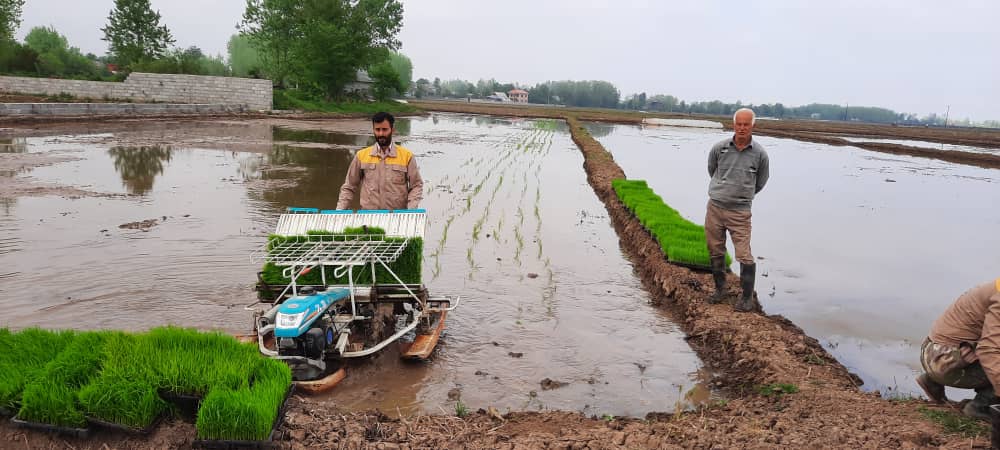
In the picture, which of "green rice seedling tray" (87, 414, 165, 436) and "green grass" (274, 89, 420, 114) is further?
"green grass" (274, 89, 420, 114)

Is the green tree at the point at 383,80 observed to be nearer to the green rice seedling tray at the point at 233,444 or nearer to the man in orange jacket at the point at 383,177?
the man in orange jacket at the point at 383,177

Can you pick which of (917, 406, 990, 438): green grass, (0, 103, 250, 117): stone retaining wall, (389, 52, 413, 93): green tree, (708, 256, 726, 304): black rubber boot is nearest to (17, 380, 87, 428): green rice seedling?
(917, 406, 990, 438): green grass

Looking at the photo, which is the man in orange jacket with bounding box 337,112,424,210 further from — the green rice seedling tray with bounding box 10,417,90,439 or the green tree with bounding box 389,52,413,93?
the green tree with bounding box 389,52,413,93

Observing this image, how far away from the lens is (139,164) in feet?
45.0

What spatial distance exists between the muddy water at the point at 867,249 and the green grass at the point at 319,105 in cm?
2661

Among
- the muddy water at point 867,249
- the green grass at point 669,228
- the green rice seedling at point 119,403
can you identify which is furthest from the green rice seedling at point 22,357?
the green grass at point 669,228

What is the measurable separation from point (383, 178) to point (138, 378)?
262cm

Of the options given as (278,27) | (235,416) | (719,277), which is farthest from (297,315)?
(278,27)

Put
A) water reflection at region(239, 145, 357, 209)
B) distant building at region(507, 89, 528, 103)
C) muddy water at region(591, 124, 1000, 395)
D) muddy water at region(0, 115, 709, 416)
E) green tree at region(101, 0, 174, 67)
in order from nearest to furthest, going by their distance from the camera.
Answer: muddy water at region(0, 115, 709, 416) → muddy water at region(591, 124, 1000, 395) → water reflection at region(239, 145, 357, 209) → green tree at region(101, 0, 174, 67) → distant building at region(507, 89, 528, 103)

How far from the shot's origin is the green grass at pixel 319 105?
37.9 metres

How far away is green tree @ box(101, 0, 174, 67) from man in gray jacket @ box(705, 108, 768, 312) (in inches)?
1638

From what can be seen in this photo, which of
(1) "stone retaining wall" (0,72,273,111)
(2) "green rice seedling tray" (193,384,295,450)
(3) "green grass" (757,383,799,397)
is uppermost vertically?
(1) "stone retaining wall" (0,72,273,111)

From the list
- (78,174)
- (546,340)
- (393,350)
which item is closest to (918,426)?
(546,340)

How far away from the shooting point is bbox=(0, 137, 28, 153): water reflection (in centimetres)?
1437
